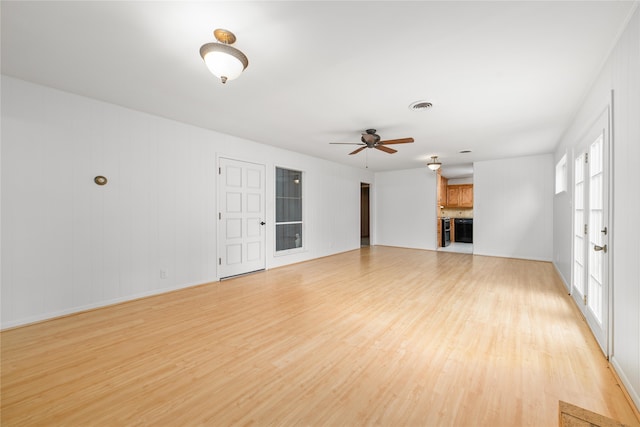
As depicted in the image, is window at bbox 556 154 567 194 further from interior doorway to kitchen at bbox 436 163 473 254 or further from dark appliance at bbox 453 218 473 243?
dark appliance at bbox 453 218 473 243

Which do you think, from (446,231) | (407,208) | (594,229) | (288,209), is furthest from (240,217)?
(446,231)

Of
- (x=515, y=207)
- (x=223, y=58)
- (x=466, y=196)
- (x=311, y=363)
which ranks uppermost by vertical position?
(x=223, y=58)

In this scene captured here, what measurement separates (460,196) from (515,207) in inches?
136

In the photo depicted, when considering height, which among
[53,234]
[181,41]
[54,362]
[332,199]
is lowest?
[54,362]

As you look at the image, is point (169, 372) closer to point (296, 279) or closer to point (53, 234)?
point (53, 234)

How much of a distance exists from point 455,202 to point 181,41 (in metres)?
10.4

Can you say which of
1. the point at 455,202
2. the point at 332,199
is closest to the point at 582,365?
the point at 332,199

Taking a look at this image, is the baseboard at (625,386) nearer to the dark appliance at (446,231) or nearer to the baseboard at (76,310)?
the baseboard at (76,310)

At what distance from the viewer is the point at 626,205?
1.83 metres

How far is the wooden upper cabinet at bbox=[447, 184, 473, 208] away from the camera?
9.78 meters

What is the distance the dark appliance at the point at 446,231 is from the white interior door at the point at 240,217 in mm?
6583

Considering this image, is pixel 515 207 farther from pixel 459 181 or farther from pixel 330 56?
pixel 330 56

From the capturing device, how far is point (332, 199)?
7430 mm

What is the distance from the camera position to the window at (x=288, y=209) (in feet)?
19.4
